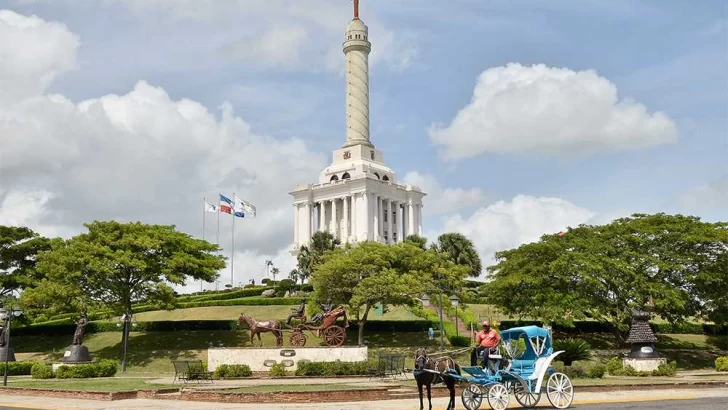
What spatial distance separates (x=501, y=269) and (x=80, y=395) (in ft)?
109

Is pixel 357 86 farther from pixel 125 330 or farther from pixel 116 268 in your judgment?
pixel 125 330

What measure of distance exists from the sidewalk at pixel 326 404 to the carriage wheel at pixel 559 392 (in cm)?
122

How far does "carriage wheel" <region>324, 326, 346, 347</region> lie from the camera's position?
37219mm

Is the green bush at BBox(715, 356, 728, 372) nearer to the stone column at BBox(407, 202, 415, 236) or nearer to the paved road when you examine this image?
the paved road

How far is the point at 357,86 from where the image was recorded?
111562 mm

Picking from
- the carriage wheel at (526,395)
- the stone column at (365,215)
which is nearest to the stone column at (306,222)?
the stone column at (365,215)

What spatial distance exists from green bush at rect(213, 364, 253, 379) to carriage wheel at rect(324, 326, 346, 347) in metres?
5.48

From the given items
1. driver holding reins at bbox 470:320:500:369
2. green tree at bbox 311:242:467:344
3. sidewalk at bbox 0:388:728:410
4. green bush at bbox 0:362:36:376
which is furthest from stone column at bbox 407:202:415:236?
driver holding reins at bbox 470:320:500:369

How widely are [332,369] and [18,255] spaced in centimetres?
3495

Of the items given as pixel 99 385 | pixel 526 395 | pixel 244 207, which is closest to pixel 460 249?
pixel 244 207

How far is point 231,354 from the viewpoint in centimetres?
3475

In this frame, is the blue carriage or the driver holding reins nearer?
the blue carriage

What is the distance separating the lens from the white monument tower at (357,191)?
4301 inches

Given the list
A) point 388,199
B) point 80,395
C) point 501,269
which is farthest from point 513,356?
point 388,199
